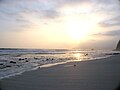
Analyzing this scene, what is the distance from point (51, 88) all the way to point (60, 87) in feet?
0.66

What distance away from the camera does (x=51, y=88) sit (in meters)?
4.45

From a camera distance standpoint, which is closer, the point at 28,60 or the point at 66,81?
the point at 66,81

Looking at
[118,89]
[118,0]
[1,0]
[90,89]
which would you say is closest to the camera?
[1,0]

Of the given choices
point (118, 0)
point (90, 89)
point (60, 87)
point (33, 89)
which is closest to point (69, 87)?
point (60, 87)

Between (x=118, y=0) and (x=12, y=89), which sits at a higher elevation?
(x=118, y=0)

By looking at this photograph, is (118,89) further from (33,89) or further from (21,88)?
(21,88)

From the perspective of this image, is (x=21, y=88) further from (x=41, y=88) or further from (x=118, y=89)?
(x=118, y=89)

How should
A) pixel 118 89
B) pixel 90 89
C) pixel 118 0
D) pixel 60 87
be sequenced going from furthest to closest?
pixel 60 87 → pixel 90 89 → pixel 118 89 → pixel 118 0

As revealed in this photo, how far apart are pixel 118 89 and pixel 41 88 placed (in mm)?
1634

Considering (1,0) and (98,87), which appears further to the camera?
(98,87)

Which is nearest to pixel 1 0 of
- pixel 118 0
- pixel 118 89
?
pixel 118 0

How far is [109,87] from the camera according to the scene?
14.0 ft

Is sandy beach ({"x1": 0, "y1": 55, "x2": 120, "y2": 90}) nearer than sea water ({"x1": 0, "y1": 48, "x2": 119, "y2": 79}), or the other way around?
sandy beach ({"x1": 0, "y1": 55, "x2": 120, "y2": 90})

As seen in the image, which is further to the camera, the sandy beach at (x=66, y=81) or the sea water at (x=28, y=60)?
the sea water at (x=28, y=60)
